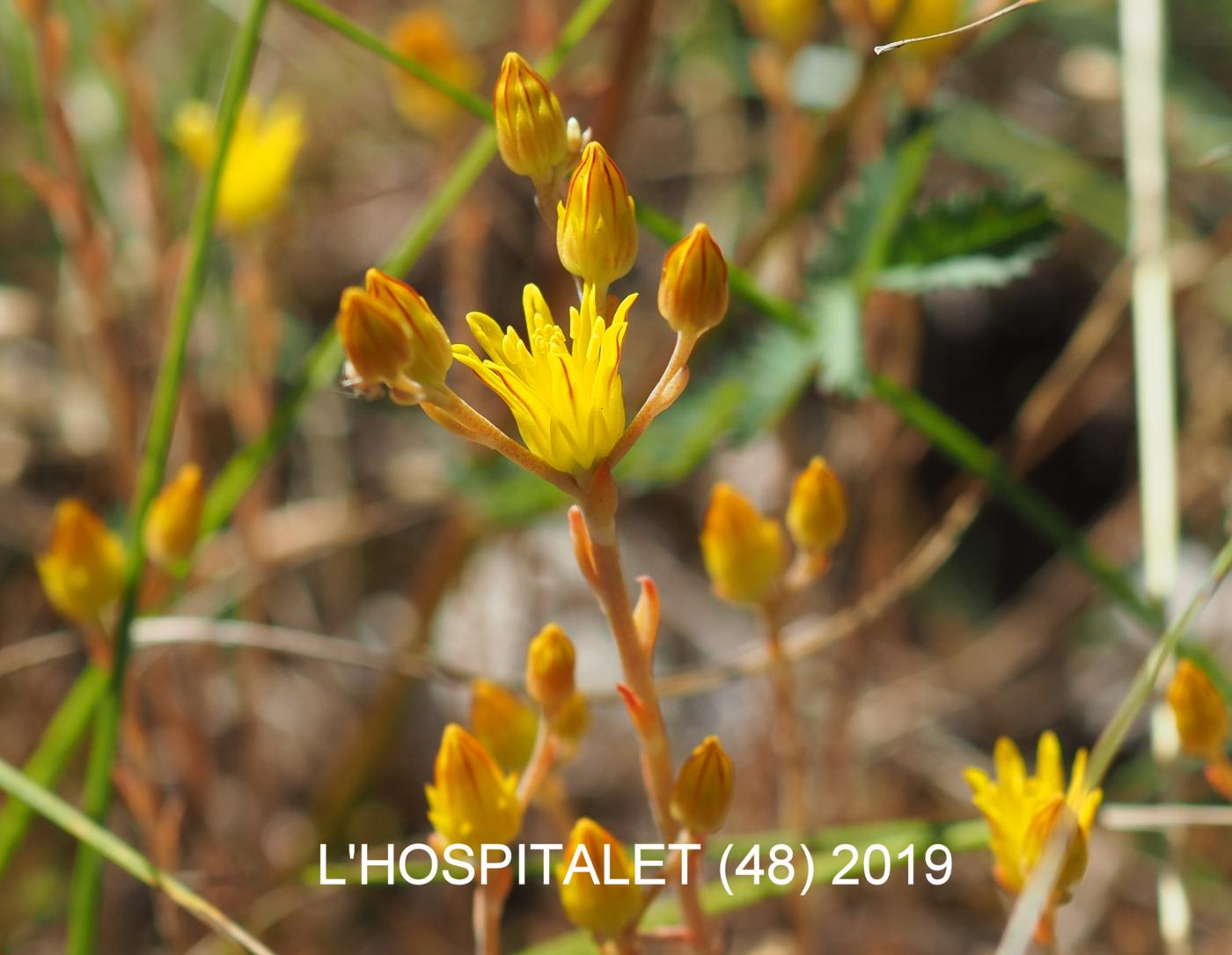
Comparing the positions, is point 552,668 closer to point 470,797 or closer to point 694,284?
point 470,797

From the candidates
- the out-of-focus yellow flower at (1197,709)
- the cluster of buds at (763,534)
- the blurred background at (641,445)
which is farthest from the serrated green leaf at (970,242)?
the out-of-focus yellow flower at (1197,709)

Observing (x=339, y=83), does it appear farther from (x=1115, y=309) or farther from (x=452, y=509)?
(x=1115, y=309)

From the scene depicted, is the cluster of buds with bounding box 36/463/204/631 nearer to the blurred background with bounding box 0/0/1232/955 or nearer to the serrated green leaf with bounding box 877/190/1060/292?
the blurred background with bounding box 0/0/1232/955

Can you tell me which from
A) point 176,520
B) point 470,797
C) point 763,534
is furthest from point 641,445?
point 470,797

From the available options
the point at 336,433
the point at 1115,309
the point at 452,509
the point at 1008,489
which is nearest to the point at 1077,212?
the point at 1115,309

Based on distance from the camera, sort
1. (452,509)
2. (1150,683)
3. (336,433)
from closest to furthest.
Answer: (1150,683) → (452,509) → (336,433)

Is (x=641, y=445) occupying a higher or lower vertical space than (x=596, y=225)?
higher
